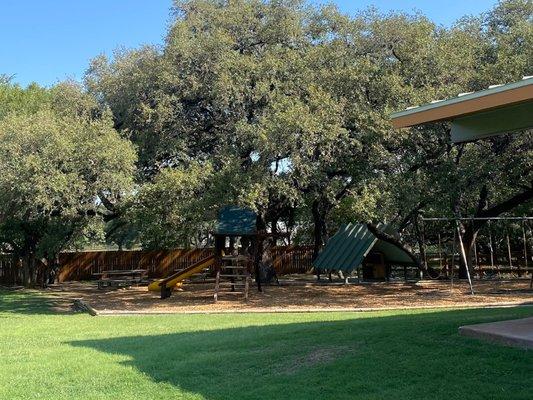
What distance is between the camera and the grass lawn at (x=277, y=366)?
16.5 feet

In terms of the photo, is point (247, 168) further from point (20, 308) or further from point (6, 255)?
point (6, 255)

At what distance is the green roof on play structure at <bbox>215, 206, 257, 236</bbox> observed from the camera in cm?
1758

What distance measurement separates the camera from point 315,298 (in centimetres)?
1725

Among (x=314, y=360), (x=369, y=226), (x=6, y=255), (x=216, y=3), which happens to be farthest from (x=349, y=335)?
(x=6, y=255)

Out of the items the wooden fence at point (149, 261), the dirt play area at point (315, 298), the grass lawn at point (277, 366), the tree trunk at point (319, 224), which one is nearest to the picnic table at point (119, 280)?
the dirt play area at point (315, 298)

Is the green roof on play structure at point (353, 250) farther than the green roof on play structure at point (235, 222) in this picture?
A: Yes

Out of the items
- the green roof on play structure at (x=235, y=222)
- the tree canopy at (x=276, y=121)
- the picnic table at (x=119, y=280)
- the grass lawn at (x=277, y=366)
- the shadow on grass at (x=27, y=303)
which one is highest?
Result: the tree canopy at (x=276, y=121)

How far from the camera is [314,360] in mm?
6289

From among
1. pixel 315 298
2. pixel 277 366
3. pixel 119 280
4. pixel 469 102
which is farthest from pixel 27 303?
pixel 469 102

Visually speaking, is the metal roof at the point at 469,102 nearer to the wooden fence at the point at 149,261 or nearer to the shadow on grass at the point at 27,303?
the shadow on grass at the point at 27,303

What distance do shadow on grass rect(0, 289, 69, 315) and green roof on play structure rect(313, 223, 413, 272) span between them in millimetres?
8078

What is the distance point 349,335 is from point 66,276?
24.4 meters

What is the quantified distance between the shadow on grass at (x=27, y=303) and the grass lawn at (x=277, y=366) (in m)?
7.10

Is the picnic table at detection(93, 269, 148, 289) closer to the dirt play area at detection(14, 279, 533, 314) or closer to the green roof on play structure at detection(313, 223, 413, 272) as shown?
the dirt play area at detection(14, 279, 533, 314)
